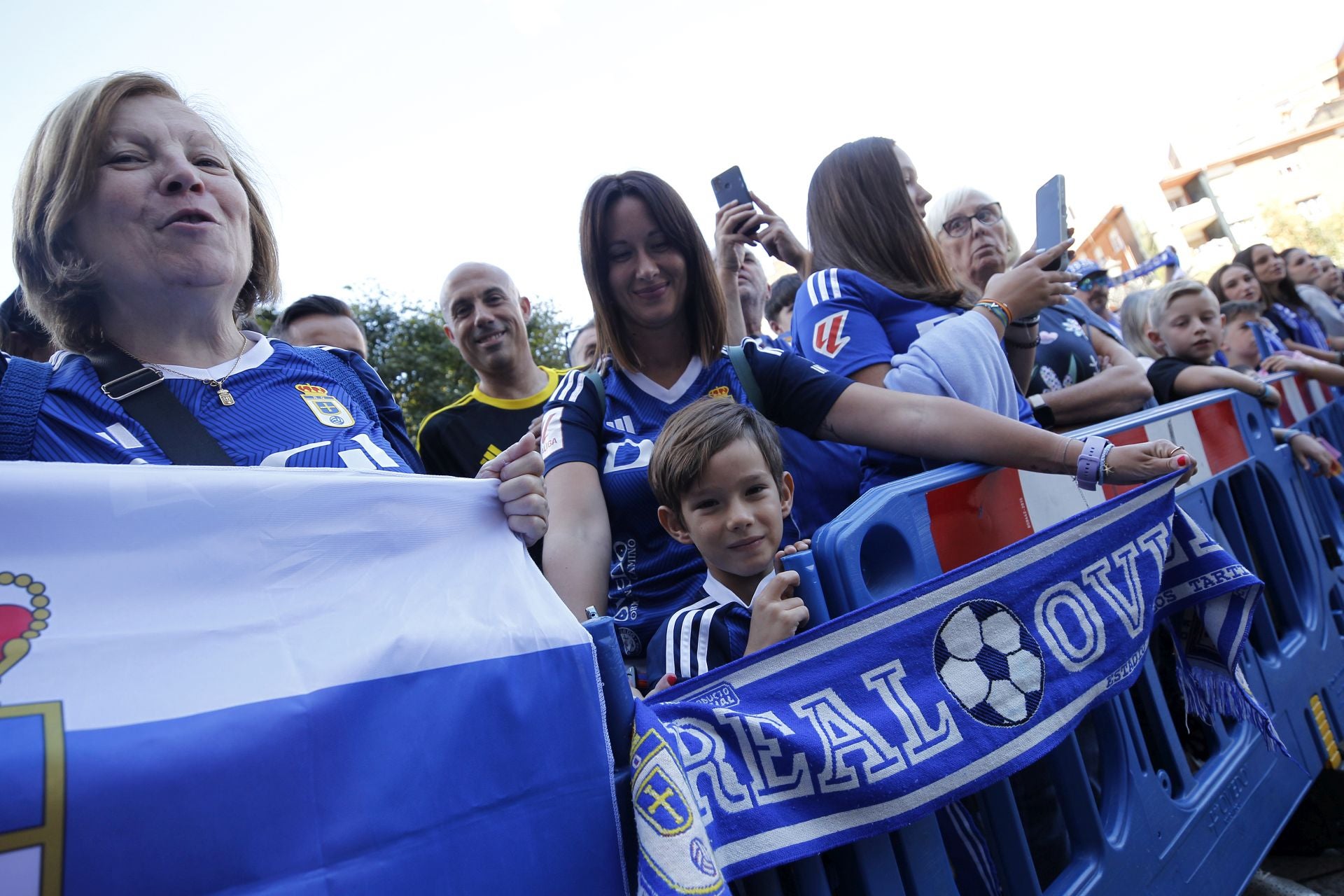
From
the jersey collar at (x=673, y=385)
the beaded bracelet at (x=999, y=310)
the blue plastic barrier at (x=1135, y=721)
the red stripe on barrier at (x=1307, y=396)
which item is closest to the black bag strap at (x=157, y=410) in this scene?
the blue plastic barrier at (x=1135, y=721)

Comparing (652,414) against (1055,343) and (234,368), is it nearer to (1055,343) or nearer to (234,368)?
(234,368)

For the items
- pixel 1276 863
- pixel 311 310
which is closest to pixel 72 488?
pixel 311 310

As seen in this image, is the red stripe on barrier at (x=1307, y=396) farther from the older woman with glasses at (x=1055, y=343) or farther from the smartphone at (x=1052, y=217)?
the smartphone at (x=1052, y=217)

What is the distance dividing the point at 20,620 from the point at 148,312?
83 centimetres

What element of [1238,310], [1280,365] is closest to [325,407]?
[1280,365]

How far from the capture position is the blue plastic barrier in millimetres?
1543

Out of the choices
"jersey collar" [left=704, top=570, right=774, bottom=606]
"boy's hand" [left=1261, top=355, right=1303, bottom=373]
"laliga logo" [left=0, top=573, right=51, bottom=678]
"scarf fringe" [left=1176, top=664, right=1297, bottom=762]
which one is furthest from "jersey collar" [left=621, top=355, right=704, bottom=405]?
"boy's hand" [left=1261, top=355, right=1303, bottom=373]

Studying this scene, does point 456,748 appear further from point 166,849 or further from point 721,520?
point 721,520

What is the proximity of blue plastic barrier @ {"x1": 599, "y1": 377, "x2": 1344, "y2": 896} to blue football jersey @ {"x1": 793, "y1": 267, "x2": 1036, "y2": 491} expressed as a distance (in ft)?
1.97

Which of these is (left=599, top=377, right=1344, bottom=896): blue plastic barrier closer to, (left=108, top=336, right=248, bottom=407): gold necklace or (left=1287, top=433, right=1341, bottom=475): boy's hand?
(left=1287, top=433, right=1341, bottom=475): boy's hand

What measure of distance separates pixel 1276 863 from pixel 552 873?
10.3 ft

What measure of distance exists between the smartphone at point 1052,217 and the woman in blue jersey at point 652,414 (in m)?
0.96

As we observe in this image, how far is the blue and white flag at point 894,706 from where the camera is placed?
1.23m

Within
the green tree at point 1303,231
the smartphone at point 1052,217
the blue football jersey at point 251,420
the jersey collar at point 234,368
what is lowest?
the blue football jersey at point 251,420
